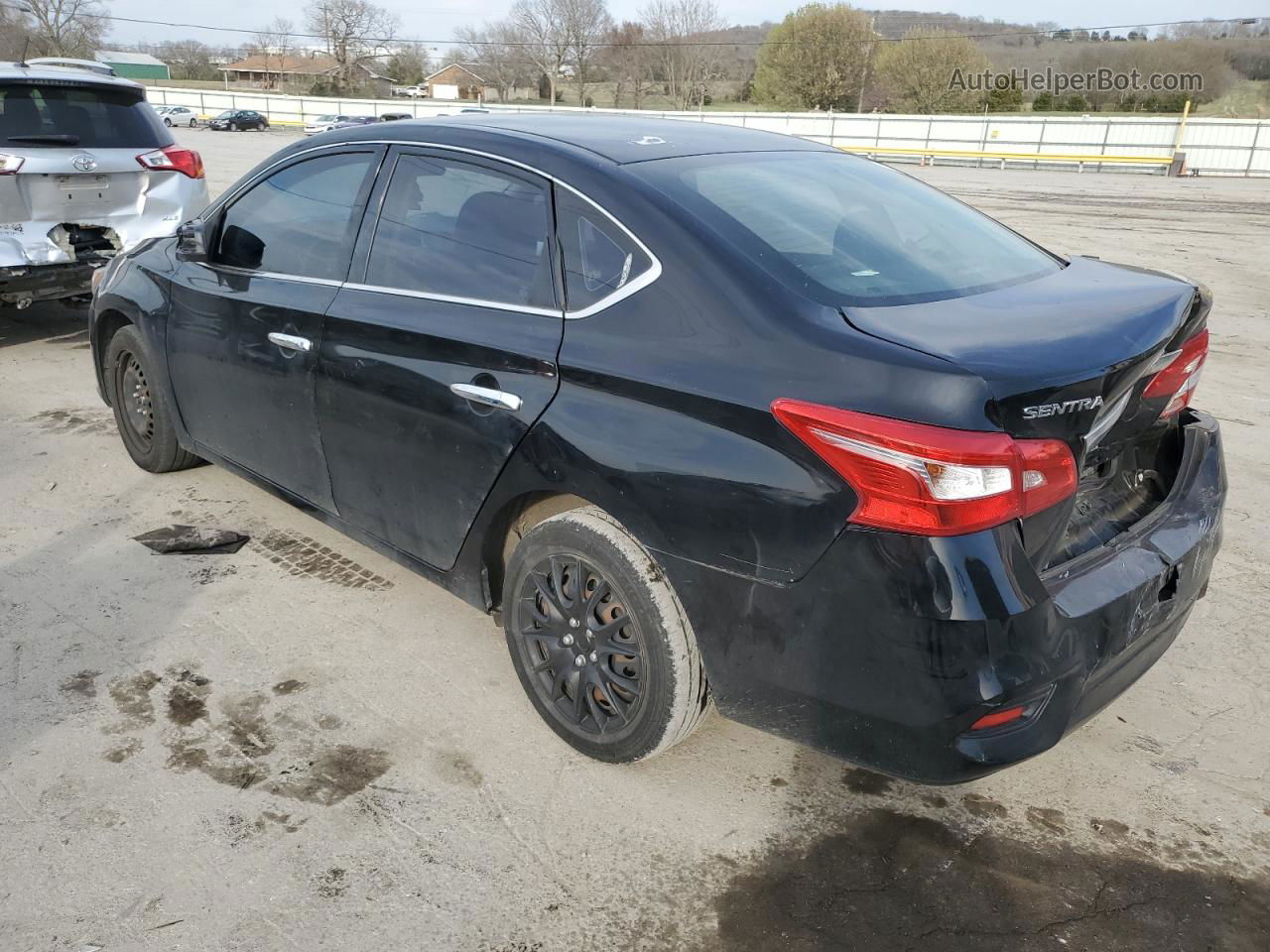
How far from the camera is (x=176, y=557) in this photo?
13.8ft

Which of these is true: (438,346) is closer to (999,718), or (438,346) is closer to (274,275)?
(274,275)

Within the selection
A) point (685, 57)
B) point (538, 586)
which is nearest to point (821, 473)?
point (538, 586)

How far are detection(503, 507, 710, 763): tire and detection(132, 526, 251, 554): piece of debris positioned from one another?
1.82 m

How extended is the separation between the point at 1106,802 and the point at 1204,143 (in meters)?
38.6

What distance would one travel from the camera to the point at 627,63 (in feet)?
254

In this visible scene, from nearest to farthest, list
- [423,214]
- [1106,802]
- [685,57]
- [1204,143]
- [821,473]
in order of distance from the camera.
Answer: [821,473], [1106,802], [423,214], [1204,143], [685,57]

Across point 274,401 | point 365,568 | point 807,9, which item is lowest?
point 365,568

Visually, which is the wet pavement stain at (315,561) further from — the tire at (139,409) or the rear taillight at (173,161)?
the rear taillight at (173,161)

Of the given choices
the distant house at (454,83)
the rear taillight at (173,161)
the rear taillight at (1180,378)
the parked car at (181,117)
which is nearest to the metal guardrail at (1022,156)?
the rear taillight at (173,161)

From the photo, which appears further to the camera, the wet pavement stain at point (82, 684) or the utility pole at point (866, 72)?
the utility pole at point (866, 72)

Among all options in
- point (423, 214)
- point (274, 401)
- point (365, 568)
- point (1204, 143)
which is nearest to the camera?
point (423, 214)

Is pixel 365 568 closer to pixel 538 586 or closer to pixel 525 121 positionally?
pixel 538 586

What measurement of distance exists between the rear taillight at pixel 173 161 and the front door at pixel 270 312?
3.52m

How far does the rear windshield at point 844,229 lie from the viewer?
2623mm
